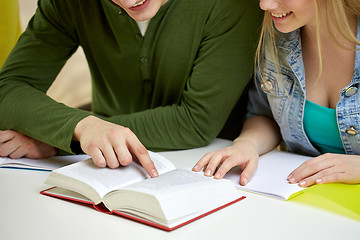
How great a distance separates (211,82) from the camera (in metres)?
1.09

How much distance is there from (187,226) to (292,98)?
0.48 metres

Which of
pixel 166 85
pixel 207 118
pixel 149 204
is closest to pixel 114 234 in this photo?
pixel 149 204

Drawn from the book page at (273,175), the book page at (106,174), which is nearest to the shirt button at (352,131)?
the book page at (273,175)

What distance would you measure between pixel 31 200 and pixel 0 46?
853 mm

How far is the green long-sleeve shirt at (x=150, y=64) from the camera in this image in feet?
3.56

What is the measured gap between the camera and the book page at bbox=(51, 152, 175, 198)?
0.79m

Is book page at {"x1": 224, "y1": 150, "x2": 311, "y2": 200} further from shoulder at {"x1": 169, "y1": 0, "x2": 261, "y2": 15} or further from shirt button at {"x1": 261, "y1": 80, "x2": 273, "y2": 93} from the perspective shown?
shoulder at {"x1": 169, "y1": 0, "x2": 261, "y2": 15}

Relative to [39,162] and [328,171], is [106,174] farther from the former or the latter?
[328,171]

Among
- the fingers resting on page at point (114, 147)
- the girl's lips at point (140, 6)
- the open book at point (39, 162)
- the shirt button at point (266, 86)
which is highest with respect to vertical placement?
the girl's lips at point (140, 6)

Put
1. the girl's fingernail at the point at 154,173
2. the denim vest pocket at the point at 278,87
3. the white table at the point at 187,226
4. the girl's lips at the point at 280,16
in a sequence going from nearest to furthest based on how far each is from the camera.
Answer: the white table at the point at 187,226 < the girl's fingernail at the point at 154,173 < the girl's lips at the point at 280,16 < the denim vest pocket at the point at 278,87

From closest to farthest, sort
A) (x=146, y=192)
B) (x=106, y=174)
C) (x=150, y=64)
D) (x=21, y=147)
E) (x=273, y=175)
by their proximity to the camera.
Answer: (x=146, y=192) → (x=106, y=174) → (x=273, y=175) → (x=21, y=147) → (x=150, y=64)

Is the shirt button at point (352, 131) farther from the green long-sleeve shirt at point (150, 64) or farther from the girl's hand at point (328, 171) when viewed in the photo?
the green long-sleeve shirt at point (150, 64)

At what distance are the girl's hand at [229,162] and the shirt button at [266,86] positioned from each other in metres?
0.18

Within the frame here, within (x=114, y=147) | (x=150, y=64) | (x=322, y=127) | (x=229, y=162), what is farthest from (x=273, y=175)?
(x=150, y=64)
